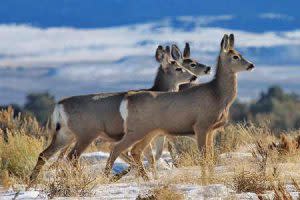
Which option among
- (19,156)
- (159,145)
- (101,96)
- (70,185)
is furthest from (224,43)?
(70,185)

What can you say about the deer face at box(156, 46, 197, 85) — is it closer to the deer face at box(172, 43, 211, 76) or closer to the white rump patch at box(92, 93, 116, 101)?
the deer face at box(172, 43, 211, 76)

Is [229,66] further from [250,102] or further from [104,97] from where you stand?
[250,102]

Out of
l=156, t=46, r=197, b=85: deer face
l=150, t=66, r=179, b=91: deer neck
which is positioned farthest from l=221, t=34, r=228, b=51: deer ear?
l=150, t=66, r=179, b=91: deer neck

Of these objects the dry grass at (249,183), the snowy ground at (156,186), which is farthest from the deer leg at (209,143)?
the dry grass at (249,183)

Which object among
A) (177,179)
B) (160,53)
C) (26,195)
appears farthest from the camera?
(160,53)

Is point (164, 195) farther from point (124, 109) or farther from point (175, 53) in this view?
point (175, 53)

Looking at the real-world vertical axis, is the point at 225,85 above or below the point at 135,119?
above

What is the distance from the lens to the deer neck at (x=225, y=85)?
54.1 ft

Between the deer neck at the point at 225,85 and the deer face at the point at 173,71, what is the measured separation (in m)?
1.60

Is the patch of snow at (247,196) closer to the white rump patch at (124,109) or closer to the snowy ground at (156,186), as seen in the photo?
the snowy ground at (156,186)

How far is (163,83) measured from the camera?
18719 millimetres

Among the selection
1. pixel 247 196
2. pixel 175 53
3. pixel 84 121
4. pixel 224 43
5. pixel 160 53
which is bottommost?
pixel 247 196

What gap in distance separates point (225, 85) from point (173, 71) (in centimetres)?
224

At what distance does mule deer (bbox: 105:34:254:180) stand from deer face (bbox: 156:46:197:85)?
218 centimetres
